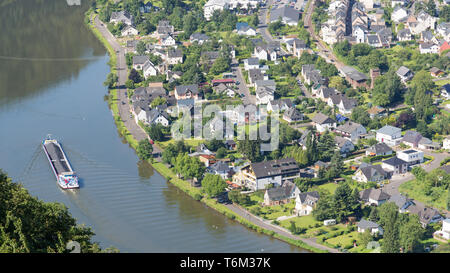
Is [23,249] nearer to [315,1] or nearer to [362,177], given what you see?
[362,177]

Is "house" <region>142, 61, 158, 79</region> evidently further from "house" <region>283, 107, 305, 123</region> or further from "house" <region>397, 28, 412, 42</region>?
"house" <region>397, 28, 412, 42</region>

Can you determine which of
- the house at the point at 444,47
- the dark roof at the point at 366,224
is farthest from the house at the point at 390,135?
the house at the point at 444,47

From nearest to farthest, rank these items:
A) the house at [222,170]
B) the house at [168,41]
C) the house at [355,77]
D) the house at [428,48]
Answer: the house at [222,170]
the house at [355,77]
the house at [428,48]
the house at [168,41]

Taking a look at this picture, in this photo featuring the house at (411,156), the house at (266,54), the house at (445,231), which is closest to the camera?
the house at (445,231)

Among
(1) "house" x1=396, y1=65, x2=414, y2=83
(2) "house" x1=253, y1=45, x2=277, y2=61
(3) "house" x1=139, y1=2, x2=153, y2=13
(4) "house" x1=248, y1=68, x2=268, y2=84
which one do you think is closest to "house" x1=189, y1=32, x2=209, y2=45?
(2) "house" x1=253, y1=45, x2=277, y2=61

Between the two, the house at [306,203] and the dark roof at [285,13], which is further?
the dark roof at [285,13]

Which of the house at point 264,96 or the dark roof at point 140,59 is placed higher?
the dark roof at point 140,59

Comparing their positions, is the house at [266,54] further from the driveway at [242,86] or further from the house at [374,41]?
the house at [374,41]
